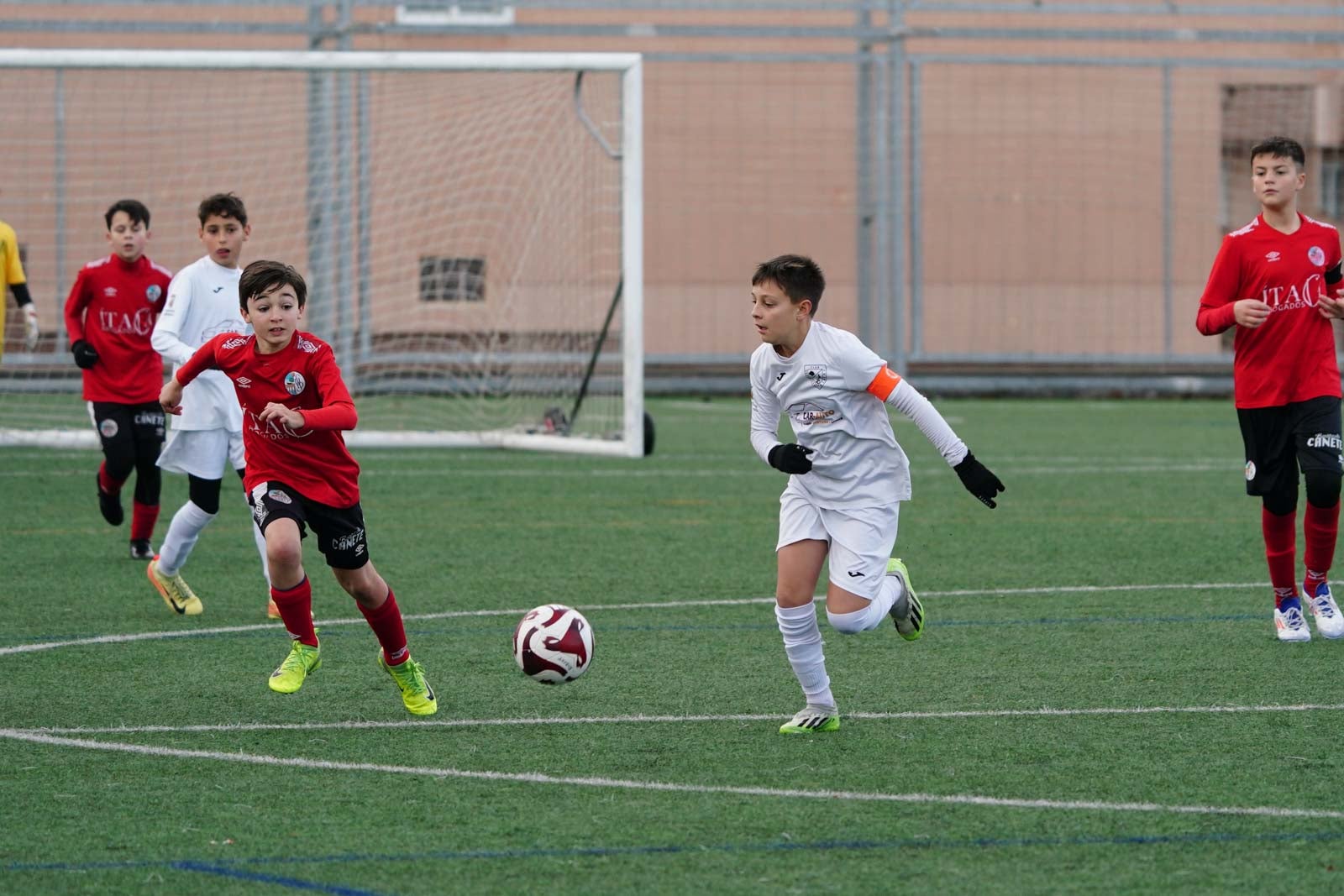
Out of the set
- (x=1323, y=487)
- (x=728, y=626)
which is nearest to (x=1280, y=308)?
(x=1323, y=487)

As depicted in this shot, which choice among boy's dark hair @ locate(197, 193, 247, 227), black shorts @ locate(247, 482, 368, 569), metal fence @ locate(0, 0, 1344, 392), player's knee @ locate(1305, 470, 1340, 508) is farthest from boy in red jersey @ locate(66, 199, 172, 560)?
metal fence @ locate(0, 0, 1344, 392)

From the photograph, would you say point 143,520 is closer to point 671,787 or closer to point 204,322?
point 204,322

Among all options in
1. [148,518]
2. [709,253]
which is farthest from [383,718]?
[709,253]

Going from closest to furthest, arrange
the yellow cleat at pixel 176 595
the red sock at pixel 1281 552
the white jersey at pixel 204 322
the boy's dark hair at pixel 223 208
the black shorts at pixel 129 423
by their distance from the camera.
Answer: the red sock at pixel 1281 552, the yellow cleat at pixel 176 595, the boy's dark hair at pixel 223 208, the white jersey at pixel 204 322, the black shorts at pixel 129 423

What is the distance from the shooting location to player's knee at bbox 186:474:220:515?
8086 mm

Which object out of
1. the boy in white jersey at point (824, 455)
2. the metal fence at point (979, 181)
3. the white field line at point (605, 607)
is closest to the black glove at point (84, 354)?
the white field line at point (605, 607)

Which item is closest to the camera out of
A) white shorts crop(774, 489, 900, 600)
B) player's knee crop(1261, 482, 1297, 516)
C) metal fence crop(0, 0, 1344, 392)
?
white shorts crop(774, 489, 900, 600)

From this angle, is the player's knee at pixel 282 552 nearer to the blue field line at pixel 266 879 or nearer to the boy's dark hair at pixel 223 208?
the blue field line at pixel 266 879

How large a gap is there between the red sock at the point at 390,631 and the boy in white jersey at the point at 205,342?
2258 mm

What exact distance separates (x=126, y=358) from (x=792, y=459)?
5172mm

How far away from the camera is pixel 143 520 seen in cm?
942

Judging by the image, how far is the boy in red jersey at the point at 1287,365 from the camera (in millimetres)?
7082

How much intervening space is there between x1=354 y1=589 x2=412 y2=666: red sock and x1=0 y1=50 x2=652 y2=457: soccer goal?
8397 mm

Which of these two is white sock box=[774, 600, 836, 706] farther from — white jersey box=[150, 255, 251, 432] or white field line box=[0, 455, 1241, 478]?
white field line box=[0, 455, 1241, 478]
